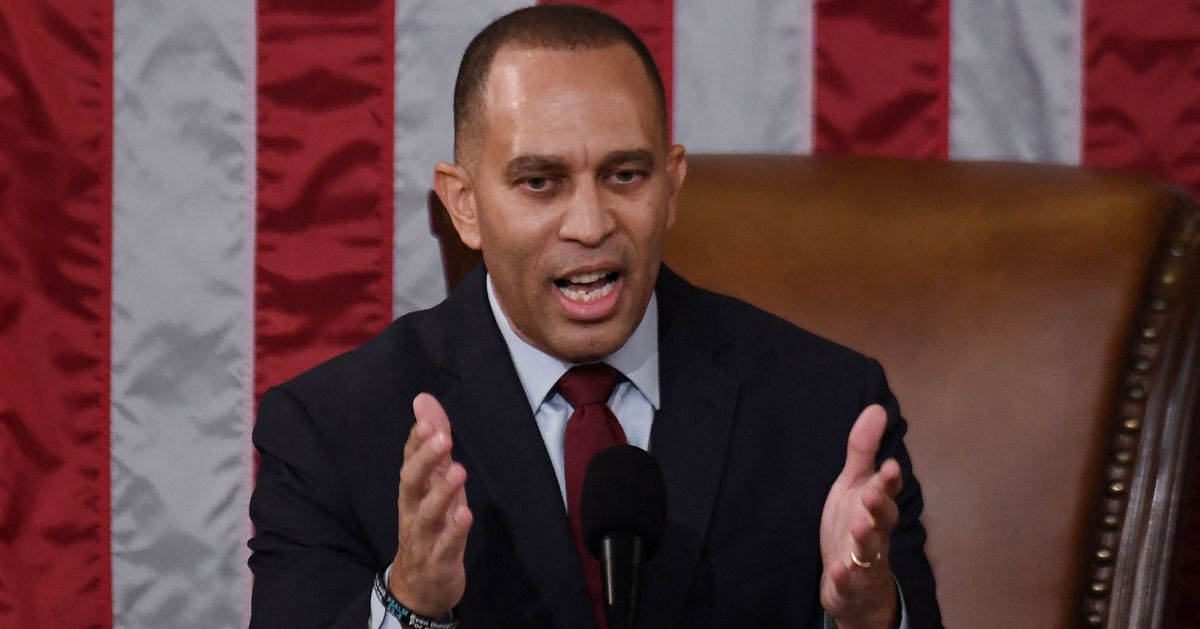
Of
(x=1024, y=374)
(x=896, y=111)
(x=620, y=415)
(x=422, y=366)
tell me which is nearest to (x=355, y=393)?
(x=422, y=366)

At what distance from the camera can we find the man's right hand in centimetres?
127

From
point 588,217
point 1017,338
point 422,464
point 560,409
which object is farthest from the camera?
point 1017,338

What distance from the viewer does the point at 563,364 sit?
1.69m

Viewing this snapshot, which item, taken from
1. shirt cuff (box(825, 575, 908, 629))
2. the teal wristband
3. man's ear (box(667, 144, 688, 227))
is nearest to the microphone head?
the teal wristband

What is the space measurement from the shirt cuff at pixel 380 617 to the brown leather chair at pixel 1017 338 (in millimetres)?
709

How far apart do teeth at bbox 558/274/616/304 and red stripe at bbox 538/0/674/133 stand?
68 cm

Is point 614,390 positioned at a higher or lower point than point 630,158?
lower

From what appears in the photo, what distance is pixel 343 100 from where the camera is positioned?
86.6 inches

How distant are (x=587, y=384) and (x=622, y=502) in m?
0.51

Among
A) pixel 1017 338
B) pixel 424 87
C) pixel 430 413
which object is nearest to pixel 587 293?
pixel 430 413

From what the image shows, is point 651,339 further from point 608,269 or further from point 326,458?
point 326,458

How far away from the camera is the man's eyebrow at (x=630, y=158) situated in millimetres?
1573

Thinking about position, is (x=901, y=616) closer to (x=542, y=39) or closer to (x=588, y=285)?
(x=588, y=285)

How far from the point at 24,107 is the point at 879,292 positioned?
4.02 ft
